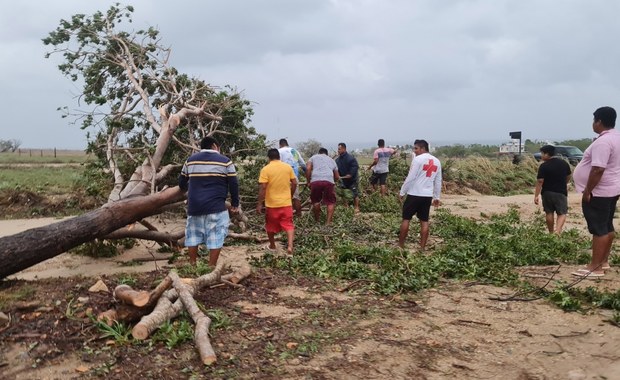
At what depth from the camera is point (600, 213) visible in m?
5.32

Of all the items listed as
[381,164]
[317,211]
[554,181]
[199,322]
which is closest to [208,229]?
[199,322]

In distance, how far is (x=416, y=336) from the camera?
Answer: 398 centimetres

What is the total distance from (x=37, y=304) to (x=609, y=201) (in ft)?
18.6

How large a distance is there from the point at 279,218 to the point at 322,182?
2.28 meters

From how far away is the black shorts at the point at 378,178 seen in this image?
13.1 meters

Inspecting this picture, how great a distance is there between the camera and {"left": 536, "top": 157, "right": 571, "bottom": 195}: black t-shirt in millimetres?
8109

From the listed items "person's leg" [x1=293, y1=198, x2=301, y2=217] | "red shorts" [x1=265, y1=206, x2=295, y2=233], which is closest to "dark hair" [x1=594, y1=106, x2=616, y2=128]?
"red shorts" [x1=265, y1=206, x2=295, y2=233]

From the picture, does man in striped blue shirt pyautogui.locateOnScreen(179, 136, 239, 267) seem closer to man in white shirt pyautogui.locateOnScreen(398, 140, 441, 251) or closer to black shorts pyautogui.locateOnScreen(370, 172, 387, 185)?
man in white shirt pyautogui.locateOnScreen(398, 140, 441, 251)

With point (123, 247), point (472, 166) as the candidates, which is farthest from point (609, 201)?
point (472, 166)

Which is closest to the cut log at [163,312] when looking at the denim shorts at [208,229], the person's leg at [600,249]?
the denim shorts at [208,229]

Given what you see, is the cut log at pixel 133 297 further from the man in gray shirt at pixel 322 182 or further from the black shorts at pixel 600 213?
the man in gray shirt at pixel 322 182

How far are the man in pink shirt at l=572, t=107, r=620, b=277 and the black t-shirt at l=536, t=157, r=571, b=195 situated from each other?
2809 mm

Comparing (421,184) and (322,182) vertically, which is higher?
(421,184)

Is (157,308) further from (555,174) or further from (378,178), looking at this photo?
(378,178)
